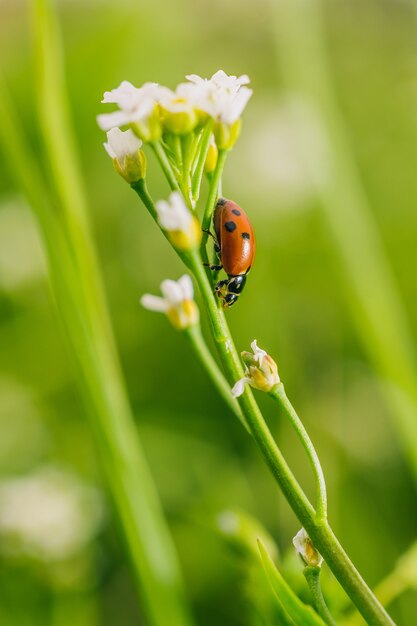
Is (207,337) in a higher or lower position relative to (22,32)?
lower

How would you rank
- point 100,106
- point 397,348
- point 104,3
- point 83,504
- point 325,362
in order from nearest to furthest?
point 397,348, point 83,504, point 325,362, point 100,106, point 104,3

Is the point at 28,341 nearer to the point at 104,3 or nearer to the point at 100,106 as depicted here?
the point at 100,106

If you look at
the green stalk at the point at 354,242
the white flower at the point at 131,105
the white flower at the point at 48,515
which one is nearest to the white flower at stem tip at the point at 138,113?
the white flower at the point at 131,105

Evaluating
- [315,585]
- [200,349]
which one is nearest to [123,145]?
[200,349]

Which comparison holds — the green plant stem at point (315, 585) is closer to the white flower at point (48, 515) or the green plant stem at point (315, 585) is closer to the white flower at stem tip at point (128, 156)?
the white flower at stem tip at point (128, 156)

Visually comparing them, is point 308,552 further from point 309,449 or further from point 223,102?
point 223,102

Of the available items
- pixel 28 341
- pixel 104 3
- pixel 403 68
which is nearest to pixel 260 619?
pixel 28 341
